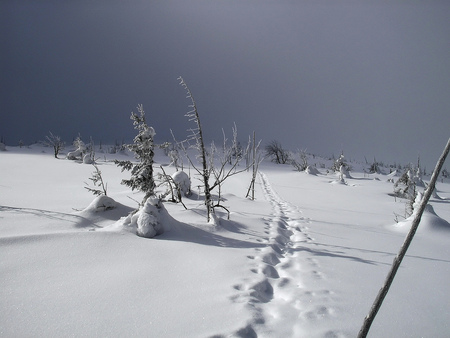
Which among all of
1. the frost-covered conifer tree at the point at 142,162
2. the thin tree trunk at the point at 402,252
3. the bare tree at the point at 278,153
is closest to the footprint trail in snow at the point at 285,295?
the thin tree trunk at the point at 402,252

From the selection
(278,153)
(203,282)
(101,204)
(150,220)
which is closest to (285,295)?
(203,282)

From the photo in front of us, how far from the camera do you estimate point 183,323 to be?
2135 millimetres

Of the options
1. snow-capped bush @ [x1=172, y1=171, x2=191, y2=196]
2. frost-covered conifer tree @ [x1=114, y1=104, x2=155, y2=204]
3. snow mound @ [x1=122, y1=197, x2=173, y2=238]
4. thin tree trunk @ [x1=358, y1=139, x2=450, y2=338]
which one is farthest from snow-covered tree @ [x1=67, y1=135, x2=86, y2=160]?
thin tree trunk @ [x1=358, y1=139, x2=450, y2=338]

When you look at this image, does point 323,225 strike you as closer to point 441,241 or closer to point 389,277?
point 441,241

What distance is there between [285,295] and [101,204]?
171 inches

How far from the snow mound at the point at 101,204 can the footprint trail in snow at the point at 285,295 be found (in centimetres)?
339

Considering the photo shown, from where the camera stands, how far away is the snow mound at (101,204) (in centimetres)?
547

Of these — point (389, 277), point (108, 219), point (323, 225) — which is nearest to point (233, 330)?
point (389, 277)

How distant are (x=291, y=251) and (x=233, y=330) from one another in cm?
263

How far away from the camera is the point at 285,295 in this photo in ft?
9.19

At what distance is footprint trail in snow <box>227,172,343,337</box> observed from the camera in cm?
217

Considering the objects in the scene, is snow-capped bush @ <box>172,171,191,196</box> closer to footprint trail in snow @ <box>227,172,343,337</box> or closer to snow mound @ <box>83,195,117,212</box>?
snow mound @ <box>83,195,117,212</box>

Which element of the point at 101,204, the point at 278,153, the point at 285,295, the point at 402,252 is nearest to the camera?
the point at 402,252

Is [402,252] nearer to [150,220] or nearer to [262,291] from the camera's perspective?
[262,291]
